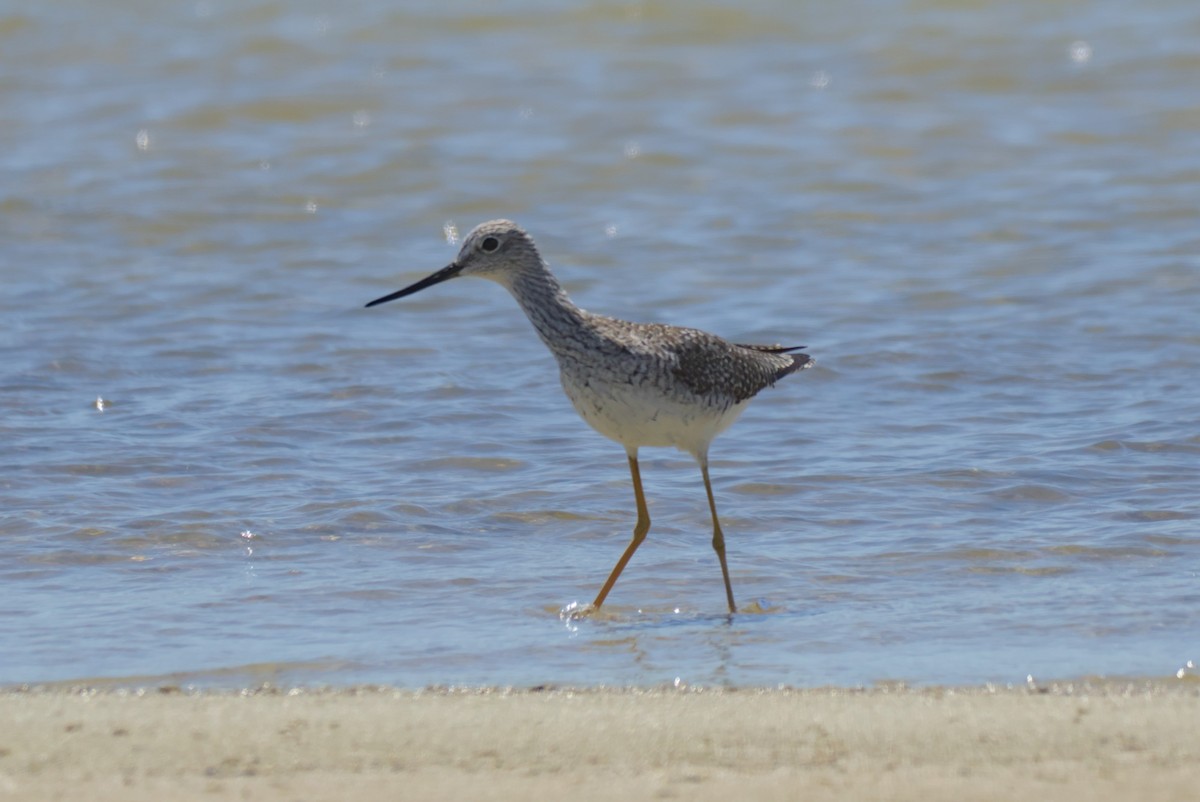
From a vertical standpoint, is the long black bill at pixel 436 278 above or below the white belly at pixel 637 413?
above

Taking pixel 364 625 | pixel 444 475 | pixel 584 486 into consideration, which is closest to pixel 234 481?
pixel 444 475

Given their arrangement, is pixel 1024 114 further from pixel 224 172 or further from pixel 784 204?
pixel 224 172

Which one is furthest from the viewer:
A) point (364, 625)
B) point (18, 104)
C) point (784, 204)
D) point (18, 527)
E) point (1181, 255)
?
point (18, 104)

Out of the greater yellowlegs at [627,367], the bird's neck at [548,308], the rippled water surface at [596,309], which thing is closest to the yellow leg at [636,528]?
the greater yellowlegs at [627,367]

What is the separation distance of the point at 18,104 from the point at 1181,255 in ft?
36.2

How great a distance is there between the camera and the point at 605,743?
16.8 ft

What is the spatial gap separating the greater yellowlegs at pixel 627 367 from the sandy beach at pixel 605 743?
1.66m

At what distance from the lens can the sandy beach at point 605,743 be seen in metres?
4.74

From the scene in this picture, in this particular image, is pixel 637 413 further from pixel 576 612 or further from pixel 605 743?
pixel 605 743

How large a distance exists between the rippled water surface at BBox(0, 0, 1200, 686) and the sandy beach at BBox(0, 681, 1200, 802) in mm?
376

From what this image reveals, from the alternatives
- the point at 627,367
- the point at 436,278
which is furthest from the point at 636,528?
the point at 436,278

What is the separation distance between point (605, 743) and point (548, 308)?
286 centimetres

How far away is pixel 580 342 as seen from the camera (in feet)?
24.3

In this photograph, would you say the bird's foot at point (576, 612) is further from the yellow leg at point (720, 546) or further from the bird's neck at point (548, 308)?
the bird's neck at point (548, 308)
